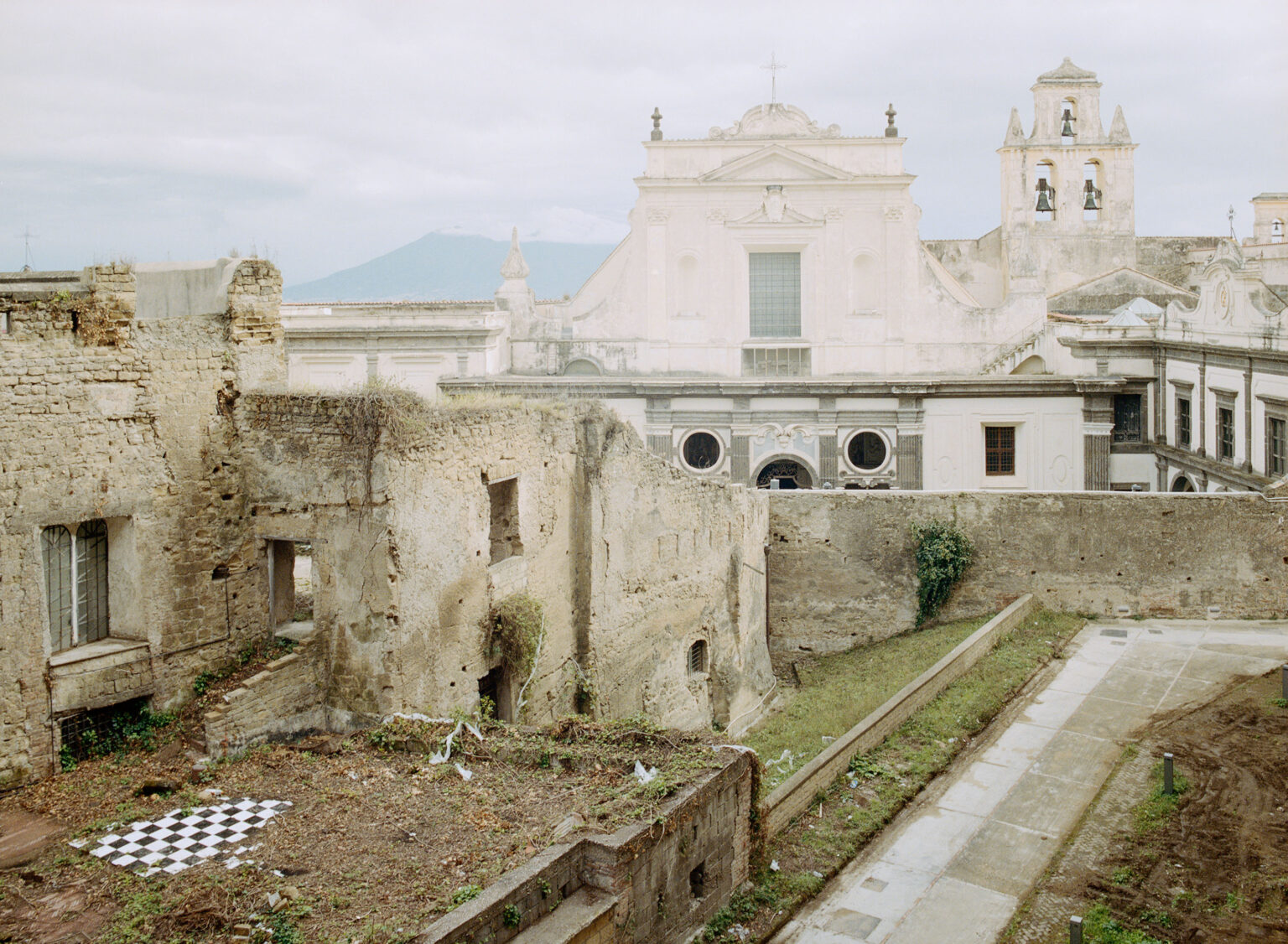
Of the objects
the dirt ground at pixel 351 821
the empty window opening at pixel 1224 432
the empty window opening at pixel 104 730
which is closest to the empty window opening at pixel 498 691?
the dirt ground at pixel 351 821

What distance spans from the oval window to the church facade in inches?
2.1

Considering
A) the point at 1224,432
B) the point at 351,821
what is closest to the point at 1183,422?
the point at 1224,432

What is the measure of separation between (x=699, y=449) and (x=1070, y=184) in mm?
19672

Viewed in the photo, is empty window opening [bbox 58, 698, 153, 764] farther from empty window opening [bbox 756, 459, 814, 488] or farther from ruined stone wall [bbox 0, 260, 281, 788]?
empty window opening [bbox 756, 459, 814, 488]

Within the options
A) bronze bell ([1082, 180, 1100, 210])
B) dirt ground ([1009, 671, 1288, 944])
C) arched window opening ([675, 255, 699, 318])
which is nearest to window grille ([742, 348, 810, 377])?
arched window opening ([675, 255, 699, 318])

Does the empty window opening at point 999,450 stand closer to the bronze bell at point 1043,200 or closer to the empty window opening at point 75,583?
the bronze bell at point 1043,200

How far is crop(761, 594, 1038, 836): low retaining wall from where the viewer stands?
14008 millimetres

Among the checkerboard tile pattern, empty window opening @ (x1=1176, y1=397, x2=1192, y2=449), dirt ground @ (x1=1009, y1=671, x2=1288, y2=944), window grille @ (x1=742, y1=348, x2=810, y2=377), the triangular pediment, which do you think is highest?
the triangular pediment

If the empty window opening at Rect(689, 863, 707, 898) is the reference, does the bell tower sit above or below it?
above

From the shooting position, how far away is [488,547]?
14.9 metres

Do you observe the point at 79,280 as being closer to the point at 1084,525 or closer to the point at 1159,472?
the point at 1084,525

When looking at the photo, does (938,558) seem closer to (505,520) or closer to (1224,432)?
(505,520)

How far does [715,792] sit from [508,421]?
580 cm

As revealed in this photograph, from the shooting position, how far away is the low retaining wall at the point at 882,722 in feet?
46.0
